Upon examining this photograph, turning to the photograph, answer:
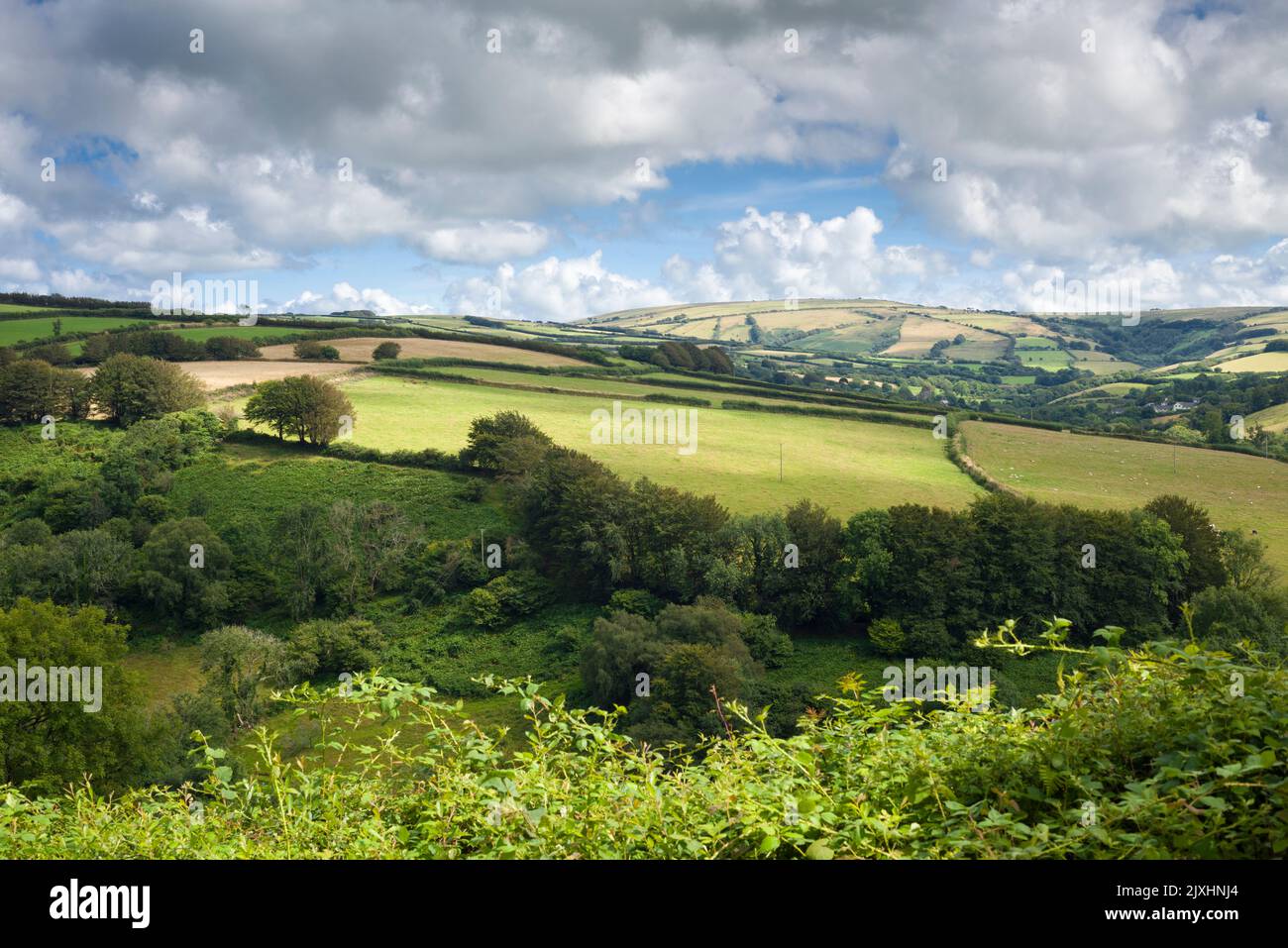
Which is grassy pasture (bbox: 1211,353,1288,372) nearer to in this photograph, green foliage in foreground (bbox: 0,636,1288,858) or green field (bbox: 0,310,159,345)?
green foliage in foreground (bbox: 0,636,1288,858)

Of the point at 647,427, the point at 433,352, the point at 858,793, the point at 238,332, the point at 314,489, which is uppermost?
the point at 238,332

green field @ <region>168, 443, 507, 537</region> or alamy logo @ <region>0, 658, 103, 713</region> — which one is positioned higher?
green field @ <region>168, 443, 507, 537</region>

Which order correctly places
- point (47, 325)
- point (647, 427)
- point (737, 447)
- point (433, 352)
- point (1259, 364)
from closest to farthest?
1. point (737, 447)
2. point (647, 427)
3. point (47, 325)
4. point (433, 352)
5. point (1259, 364)

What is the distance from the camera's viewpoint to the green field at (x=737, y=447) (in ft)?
211

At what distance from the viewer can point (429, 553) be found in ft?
191

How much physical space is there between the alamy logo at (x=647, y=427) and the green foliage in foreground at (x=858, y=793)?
69.7m

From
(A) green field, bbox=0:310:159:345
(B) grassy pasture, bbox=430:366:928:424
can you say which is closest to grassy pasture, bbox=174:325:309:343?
(A) green field, bbox=0:310:159:345

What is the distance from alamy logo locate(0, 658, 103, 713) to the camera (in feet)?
89.7

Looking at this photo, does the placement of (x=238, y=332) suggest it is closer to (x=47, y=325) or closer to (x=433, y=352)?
(x=47, y=325)

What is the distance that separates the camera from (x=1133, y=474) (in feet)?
232
